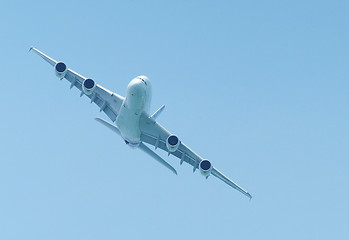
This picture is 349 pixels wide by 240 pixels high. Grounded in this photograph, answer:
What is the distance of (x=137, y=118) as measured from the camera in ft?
208

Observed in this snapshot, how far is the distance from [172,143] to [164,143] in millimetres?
4217

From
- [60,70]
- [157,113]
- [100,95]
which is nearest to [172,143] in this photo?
[157,113]

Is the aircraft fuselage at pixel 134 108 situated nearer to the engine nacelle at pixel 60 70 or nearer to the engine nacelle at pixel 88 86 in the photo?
the engine nacelle at pixel 88 86

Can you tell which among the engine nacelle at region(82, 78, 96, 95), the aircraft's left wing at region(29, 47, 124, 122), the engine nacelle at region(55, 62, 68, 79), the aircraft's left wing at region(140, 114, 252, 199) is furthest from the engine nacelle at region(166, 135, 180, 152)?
the engine nacelle at region(55, 62, 68, 79)

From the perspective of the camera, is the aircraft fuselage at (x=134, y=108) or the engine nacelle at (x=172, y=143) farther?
the engine nacelle at (x=172, y=143)

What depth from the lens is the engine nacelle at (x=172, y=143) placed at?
210 ft

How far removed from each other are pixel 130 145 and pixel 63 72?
10584 mm

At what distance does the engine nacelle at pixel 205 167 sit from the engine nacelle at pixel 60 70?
54.0 ft

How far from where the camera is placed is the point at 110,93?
217 ft

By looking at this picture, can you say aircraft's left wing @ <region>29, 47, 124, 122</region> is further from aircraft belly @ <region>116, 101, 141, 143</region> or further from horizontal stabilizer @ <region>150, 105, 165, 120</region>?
horizontal stabilizer @ <region>150, 105, 165, 120</region>

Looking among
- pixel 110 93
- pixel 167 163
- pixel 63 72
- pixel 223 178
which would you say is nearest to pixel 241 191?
pixel 223 178

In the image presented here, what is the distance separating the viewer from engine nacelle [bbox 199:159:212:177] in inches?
2549

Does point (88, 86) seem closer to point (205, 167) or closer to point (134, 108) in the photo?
point (134, 108)

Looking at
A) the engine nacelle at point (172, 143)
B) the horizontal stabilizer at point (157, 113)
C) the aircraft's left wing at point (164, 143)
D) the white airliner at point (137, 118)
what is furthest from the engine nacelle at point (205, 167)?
the horizontal stabilizer at point (157, 113)
